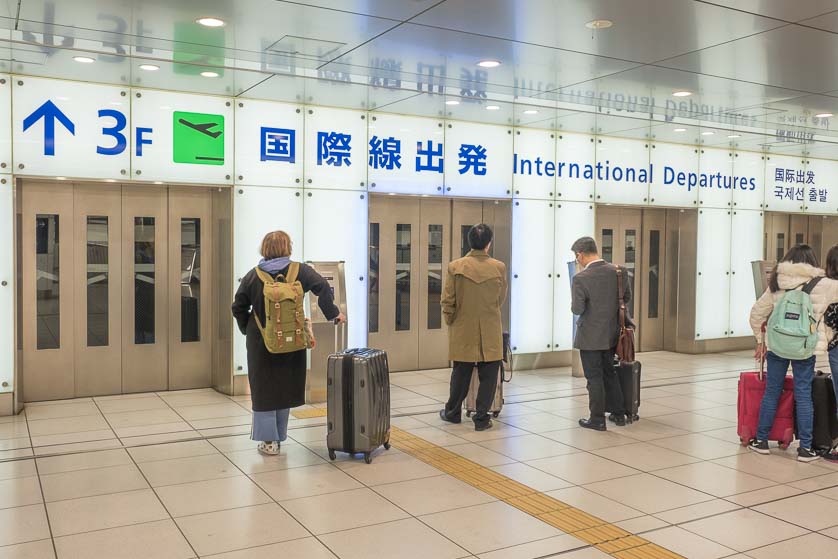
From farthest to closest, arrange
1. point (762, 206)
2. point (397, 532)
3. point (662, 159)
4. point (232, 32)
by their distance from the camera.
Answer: point (762, 206), point (662, 159), point (232, 32), point (397, 532)

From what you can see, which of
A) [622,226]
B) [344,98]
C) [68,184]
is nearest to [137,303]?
[68,184]

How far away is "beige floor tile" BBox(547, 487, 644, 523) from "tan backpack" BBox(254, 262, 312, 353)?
2.03 m

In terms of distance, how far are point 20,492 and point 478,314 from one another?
3.49 metres

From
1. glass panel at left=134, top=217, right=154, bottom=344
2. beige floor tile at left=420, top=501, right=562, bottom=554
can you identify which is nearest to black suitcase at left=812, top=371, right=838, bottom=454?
beige floor tile at left=420, top=501, right=562, bottom=554

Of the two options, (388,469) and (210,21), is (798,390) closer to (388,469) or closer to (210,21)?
(388,469)

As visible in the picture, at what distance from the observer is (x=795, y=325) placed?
17.7 feet

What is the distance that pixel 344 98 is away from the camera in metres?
7.93

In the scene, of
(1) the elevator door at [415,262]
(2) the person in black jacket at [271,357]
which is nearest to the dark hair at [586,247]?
(2) the person in black jacket at [271,357]

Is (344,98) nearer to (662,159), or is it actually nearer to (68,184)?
(68,184)

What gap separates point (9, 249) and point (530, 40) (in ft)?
15.9

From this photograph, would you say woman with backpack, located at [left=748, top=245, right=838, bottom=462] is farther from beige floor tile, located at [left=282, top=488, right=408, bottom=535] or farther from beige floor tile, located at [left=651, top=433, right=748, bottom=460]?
beige floor tile, located at [left=282, top=488, right=408, bottom=535]

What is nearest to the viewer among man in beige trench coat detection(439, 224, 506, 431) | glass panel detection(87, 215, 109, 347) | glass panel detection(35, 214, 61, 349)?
man in beige trench coat detection(439, 224, 506, 431)

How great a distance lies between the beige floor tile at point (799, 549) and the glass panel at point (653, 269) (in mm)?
7184

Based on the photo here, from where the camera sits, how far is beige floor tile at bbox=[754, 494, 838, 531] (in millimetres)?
4375
